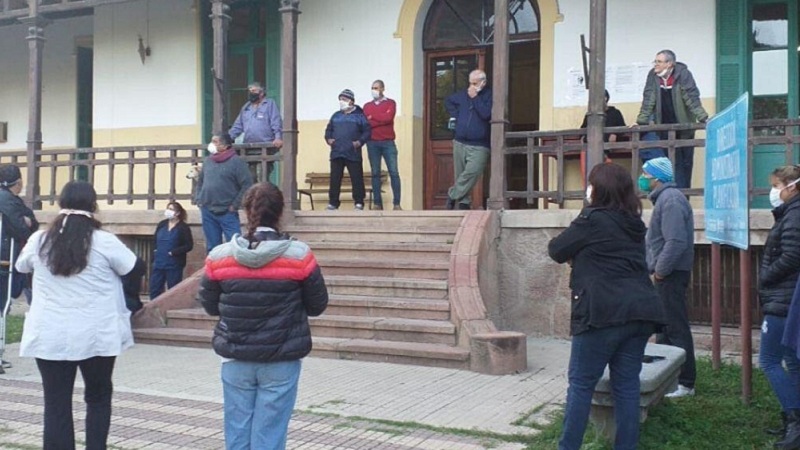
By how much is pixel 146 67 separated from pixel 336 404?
10.1 meters

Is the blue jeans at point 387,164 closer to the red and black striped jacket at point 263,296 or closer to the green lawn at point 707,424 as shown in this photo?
the green lawn at point 707,424

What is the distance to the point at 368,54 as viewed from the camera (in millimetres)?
13188

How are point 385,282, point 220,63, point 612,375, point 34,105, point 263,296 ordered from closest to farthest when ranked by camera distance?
point 263,296 < point 612,375 < point 385,282 < point 220,63 < point 34,105

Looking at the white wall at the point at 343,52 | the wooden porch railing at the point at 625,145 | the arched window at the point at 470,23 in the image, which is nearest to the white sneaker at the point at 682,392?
the wooden porch railing at the point at 625,145

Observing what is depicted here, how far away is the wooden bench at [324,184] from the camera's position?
504 inches

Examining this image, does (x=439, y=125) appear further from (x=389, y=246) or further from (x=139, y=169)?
(x=139, y=169)

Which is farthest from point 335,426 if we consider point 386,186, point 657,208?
point 386,186

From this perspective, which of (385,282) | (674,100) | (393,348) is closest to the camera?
(393,348)

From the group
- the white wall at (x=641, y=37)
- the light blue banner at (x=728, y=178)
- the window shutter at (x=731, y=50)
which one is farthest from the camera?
the white wall at (x=641, y=37)

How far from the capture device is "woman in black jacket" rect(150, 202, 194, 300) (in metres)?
11.2

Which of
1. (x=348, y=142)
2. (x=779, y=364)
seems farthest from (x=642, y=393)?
(x=348, y=142)

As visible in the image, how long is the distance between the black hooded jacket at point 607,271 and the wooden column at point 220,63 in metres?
8.30

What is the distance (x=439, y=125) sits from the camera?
43.3 feet

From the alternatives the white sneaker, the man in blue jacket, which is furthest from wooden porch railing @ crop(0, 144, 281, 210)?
the white sneaker
